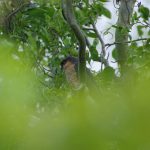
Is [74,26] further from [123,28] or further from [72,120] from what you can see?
[72,120]

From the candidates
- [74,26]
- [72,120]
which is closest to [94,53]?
[74,26]

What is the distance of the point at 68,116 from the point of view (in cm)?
46

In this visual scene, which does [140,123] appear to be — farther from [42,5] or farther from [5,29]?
[42,5]

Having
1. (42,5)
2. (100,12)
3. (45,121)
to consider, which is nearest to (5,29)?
(42,5)

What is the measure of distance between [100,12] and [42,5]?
352 mm

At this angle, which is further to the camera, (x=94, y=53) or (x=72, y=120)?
(x=94, y=53)

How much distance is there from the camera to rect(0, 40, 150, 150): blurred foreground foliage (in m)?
0.43

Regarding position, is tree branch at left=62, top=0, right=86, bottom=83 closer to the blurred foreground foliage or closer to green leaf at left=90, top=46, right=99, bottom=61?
green leaf at left=90, top=46, right=99, bottom=61

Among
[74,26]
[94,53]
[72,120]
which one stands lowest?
[94,53]

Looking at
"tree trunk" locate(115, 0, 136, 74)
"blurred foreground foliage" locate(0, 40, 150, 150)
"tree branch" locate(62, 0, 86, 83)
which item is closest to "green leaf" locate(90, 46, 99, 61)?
"tree trunk" locate(115, 0, 136, 74)

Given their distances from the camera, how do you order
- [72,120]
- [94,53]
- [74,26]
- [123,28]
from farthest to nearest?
[123,28], [94,53], [74,26], [72,120]

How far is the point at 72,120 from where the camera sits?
450mm

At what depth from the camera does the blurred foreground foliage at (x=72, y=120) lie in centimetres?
43

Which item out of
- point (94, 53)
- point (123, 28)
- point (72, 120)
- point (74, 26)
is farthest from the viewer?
point (123, 28)
